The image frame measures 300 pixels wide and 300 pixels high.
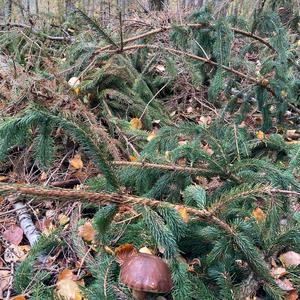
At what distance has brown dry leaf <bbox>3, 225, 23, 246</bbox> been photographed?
198 centimetres

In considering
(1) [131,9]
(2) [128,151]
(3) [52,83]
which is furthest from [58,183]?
(1) [131,9]

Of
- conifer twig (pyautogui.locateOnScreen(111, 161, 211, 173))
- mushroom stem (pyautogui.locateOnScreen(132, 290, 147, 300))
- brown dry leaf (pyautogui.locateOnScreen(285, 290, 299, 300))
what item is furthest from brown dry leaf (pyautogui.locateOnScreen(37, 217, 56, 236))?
brown dry leaf (pyautogui.locateOnScreen(285, 290, 299, 300))

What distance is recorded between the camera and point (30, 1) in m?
4.66

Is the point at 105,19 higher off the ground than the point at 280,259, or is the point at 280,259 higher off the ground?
the point at 105,19

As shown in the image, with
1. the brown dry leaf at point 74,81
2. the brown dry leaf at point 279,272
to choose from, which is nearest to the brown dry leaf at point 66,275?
the brown dry leaf at point 279,272

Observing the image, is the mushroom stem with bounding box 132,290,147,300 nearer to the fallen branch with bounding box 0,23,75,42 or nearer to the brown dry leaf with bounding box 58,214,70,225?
the brown dry leaf with bounding box 58,214,70,225

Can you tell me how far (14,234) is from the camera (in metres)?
2.01

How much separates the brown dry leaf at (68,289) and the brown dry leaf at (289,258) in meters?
0.86

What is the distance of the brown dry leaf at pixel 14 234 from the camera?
1.98 m

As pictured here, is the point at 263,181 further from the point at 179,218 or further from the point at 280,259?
the point at 179,218

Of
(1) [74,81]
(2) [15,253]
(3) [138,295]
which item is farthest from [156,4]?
(3) [138,295]

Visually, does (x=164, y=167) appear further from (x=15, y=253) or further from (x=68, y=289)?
(x=15, y=253)

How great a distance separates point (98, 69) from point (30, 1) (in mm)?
2471

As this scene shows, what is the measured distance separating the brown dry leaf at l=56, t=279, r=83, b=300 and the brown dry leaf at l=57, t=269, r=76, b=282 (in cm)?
5
